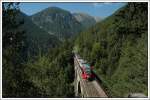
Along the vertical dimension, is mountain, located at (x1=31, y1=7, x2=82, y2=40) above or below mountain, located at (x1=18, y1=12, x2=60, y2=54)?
above

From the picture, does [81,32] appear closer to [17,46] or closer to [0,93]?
[17,46]

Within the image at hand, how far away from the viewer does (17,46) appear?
6.52 metres

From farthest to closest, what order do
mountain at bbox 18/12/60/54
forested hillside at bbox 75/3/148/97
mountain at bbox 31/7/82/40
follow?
mountain at bbox 31/7/82/40 < mountain at bbox 18/12/60/54 < forested hillside at bbox 75/3/148/97

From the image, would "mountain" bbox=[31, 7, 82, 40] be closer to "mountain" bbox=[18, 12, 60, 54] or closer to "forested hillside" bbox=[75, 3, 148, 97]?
"mountain" bbox=[18, 12, 60, 54]

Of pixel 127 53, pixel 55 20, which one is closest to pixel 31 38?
pixel 127 53

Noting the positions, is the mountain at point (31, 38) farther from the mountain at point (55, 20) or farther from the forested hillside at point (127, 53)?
the forested hillside at point (127, 53)

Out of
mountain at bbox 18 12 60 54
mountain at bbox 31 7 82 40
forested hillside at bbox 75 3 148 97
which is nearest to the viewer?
forested hillside at bbox 75 3 148 97

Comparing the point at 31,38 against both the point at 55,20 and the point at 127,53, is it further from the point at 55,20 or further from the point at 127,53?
the point at 55,20

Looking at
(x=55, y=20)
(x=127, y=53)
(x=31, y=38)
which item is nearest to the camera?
(x=31, y=38)

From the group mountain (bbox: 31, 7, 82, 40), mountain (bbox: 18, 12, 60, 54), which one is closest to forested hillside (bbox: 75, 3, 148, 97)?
mountain (bbox: 31, 7, 82, 40)

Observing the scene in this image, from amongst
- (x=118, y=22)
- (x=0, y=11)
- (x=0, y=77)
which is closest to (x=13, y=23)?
(x=0, y=11)

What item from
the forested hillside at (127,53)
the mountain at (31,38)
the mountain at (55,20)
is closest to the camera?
the forested hillside at (127,53)

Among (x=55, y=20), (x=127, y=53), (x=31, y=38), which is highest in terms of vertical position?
(x=55, y=20)

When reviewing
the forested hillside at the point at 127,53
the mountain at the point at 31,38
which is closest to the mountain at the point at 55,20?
the mountain at the point at 31,38
